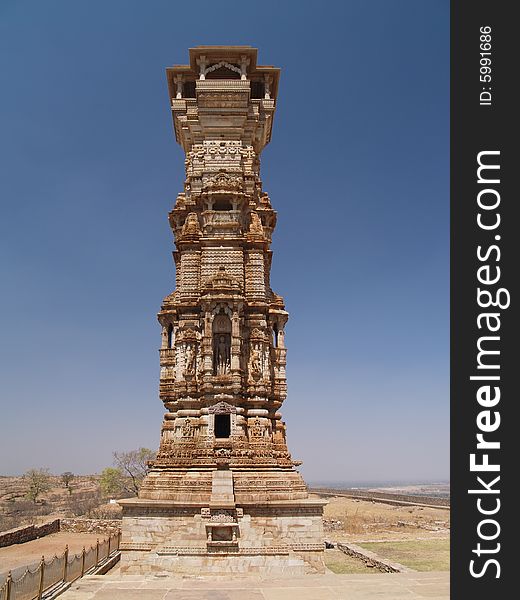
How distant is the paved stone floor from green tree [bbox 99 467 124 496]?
51.4 meters

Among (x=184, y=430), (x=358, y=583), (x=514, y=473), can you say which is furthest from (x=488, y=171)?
(x=184, y=430)

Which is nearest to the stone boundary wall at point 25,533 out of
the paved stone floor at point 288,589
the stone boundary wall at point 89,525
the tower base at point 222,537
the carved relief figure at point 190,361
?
the stone boundary wall at point 89,525

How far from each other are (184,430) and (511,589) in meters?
18.4

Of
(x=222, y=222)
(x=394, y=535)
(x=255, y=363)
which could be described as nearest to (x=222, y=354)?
(x=255, y=363)

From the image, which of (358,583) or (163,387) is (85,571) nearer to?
(163,387)

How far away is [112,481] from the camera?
194ft

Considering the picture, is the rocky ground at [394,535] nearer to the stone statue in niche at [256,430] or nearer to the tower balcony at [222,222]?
the stone statue in niche at [256,430]

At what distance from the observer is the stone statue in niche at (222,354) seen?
24.6 metres

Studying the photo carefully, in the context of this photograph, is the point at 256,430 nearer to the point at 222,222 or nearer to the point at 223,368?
the point at 223,368

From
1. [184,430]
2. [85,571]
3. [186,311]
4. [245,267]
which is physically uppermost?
[245,267]

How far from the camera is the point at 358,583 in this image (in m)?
9.82

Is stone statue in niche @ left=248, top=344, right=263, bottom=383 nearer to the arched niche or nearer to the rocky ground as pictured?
the arched niche

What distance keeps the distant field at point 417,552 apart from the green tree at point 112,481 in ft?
114

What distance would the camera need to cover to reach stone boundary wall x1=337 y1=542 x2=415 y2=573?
72.8 ft
